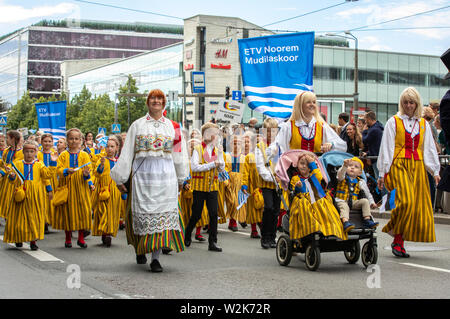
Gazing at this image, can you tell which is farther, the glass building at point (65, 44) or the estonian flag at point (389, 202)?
the glass building at point (65, 44)

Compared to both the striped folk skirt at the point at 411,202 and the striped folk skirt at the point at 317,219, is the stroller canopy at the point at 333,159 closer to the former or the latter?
the striped folk skirt at the point at 317,219

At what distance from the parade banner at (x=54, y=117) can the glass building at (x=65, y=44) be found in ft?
355

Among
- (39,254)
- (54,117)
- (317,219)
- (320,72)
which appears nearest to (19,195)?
(39,254)

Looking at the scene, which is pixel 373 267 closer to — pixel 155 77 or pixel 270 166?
pixel 270 166

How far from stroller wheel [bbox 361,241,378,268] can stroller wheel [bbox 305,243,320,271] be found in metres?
0.62

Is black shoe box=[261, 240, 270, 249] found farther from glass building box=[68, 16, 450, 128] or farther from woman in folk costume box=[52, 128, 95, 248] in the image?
glass building box=[68, 16, 450, 128]

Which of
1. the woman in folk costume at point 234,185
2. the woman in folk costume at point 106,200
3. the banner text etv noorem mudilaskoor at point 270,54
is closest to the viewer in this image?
the banner text etv noorem mudilaskoor at point 270,54

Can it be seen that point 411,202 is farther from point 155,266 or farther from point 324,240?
point 155,266

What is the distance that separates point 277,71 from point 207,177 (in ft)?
5.90

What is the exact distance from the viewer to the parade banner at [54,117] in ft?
67.9

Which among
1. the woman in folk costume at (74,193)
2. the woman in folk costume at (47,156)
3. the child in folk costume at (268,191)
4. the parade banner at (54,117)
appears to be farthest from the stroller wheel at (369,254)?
the parade banner at (54,117)

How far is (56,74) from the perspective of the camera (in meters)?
128

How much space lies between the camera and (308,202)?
26.1ft
